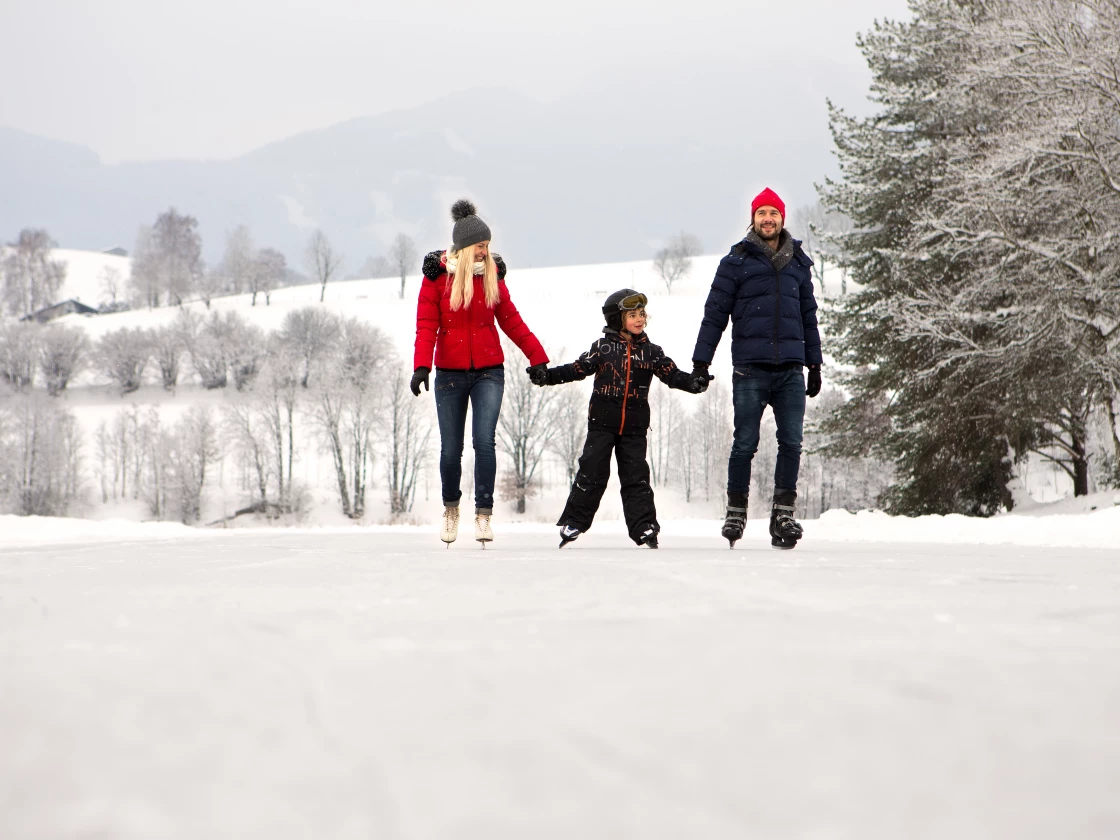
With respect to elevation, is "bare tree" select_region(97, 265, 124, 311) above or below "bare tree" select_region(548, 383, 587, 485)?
above


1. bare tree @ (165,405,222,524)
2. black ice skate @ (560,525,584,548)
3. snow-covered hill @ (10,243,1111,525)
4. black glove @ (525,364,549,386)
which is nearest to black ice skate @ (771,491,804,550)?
black ice skate @ (560,525,584,548)

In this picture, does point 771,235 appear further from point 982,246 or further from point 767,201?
point 982,246

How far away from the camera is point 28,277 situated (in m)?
96.2

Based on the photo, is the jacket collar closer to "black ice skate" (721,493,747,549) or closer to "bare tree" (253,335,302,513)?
"black ice skate" (721,493,747,549)

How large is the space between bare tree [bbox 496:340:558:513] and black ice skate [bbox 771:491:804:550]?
3737 centimetres

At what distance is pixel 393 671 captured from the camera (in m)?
1.71

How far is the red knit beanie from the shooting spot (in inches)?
253

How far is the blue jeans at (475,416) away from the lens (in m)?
6.38

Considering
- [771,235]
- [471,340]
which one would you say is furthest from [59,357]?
[771,235]

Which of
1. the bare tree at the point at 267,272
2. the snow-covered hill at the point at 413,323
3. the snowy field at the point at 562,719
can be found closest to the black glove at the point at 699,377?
the snowy field at the point at 562,719

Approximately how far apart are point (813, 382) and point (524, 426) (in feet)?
127

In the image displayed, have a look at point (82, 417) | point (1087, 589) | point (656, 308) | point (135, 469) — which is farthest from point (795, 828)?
point (656, 308)

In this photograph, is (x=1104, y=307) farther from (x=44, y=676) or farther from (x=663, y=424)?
(x=663, y=424)

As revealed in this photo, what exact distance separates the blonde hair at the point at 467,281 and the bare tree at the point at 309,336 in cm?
5794
